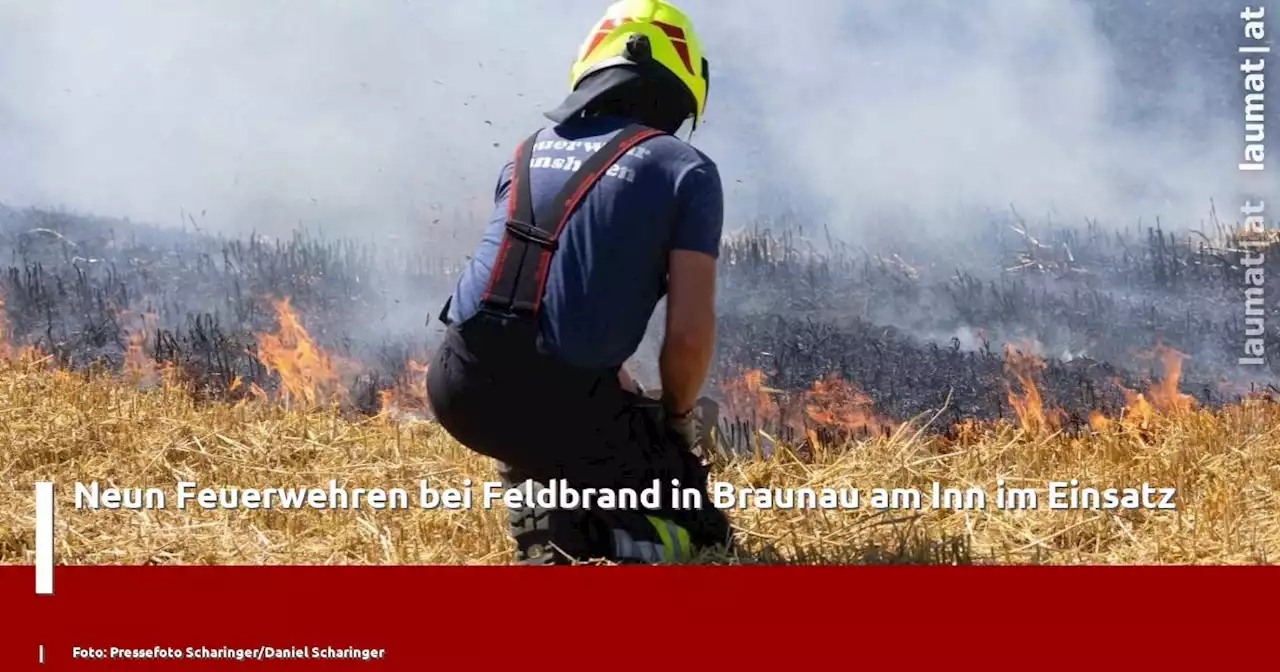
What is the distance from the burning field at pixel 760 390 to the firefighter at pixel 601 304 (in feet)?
1.59

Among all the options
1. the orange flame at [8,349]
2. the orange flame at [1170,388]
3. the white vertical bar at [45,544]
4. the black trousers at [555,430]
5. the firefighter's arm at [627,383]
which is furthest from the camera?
the orange flame at [8,349]

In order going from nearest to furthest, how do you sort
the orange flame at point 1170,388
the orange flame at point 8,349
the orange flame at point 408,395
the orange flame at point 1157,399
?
the orange flame at point 1157,399
the orange flame at point 1170,388
the orange flame at point 408,395
the orange flame at point 8,349

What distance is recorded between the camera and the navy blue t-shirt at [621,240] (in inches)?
163

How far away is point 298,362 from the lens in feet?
24.7

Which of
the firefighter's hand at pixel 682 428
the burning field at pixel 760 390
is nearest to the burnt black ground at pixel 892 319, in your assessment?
the burning field at pixel 760 390

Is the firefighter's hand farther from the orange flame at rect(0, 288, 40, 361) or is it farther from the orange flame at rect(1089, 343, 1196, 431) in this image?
the orange flame at rect(0, 288, 40, 361)

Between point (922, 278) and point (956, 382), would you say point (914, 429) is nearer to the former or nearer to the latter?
point (956, 382)

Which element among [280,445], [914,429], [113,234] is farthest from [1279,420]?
[113,234]

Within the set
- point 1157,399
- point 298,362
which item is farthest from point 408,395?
point 1157,399

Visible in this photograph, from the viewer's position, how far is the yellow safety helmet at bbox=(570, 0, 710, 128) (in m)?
4.43

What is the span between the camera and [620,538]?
4348 mm

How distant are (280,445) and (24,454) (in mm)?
1013

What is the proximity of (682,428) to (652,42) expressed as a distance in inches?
46.1

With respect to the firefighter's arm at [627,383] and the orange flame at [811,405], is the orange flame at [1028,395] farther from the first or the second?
the firefighter's arm at [627,383]
